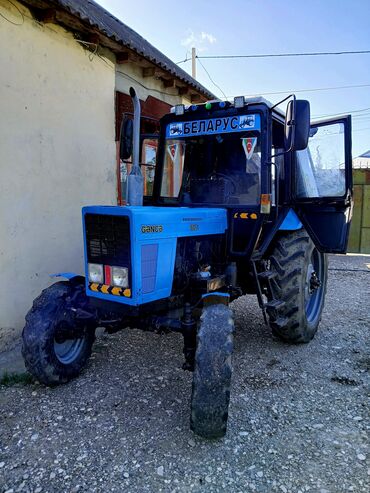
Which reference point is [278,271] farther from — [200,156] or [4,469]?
[4,469]

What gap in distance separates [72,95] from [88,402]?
12.1ft

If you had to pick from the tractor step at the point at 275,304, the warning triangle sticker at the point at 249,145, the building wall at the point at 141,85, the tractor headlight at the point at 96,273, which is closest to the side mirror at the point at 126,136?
the warning triangle sticker at the point at 249,145

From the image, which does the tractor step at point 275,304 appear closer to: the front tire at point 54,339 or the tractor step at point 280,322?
the tractor step at point 280,322

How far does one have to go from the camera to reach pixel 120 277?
3053mm

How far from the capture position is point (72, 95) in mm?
5090

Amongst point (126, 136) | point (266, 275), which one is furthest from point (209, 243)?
point (126, 136)

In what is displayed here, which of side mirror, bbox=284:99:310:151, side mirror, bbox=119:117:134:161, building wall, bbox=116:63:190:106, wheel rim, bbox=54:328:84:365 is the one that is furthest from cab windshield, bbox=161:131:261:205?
building wall, bbox=116:63:190:106

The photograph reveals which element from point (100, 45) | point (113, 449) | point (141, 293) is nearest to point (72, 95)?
point (100, 45)

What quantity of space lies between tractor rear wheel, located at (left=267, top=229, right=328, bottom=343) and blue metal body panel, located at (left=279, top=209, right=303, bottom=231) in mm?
91

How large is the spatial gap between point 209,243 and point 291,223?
1.05 m

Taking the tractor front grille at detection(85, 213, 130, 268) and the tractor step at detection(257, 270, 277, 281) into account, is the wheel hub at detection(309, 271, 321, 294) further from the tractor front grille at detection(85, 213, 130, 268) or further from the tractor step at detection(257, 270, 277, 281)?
the tractor front grille at detection(85, 213, 130, 268)

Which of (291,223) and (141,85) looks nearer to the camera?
(291,223)

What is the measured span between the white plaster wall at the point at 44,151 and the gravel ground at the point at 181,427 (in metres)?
1.21

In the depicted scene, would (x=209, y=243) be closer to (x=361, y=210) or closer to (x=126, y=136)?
(x=126, y=136)
